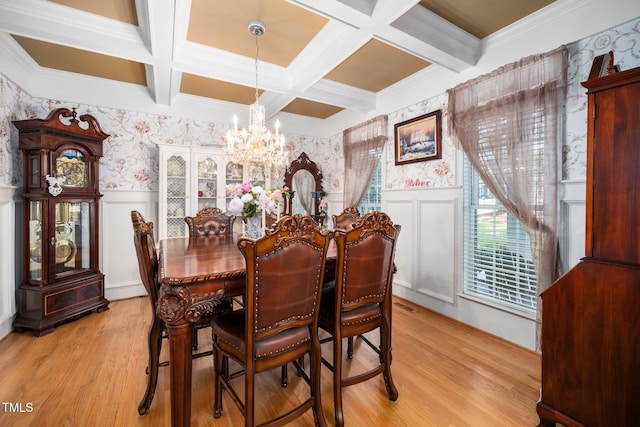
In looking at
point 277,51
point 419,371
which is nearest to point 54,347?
point 419,371

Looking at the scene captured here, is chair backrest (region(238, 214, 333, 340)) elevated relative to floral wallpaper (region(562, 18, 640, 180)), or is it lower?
lower

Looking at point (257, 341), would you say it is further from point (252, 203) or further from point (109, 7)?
point (109, 7)

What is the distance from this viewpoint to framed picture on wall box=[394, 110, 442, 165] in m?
3.02

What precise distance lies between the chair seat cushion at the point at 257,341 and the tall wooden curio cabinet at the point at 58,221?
230cm

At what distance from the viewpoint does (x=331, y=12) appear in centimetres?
190

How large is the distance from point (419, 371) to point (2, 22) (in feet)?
12.8

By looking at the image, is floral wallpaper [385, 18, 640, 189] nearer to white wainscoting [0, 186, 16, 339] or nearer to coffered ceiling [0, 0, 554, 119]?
coffered ceiling [0, 0, 554, 119]

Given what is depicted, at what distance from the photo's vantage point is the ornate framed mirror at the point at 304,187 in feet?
15.0

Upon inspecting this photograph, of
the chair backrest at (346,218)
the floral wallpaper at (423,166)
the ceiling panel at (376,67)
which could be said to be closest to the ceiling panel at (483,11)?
the ceiling panel at (376,67)

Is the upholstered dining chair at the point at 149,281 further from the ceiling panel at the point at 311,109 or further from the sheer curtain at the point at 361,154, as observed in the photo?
the ceiling panel at the point at 311,109

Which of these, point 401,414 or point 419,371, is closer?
point 401,414

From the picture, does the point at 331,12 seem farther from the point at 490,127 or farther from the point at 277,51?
the point at 490,127

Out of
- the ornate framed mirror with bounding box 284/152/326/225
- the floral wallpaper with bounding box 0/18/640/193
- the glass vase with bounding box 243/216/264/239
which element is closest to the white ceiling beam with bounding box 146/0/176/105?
the floral wallpaper with bounding box 0/18/640/193

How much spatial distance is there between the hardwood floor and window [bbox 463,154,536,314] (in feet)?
1.28
